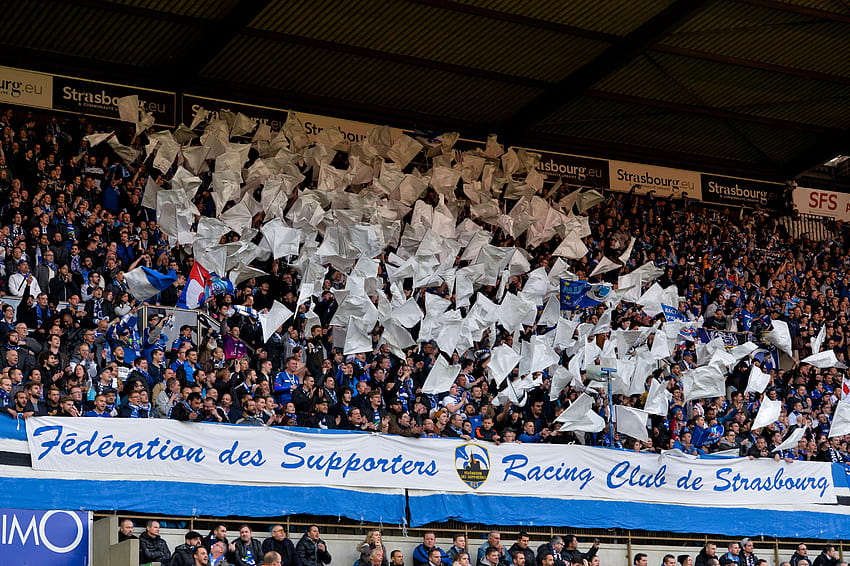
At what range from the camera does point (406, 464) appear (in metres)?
19.6

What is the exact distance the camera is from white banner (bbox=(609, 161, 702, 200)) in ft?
104

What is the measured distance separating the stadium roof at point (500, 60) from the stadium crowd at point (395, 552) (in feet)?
33.6

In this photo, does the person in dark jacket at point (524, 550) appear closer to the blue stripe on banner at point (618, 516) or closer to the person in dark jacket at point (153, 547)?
the blue stripe on banner at point (618, 516)

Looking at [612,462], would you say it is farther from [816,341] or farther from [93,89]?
[93,89]

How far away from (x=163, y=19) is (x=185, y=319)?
6.66 m

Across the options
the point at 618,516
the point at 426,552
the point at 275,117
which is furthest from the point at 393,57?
the point at 426,552

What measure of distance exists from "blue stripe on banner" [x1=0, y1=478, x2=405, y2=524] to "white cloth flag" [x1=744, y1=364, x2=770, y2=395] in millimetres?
8343

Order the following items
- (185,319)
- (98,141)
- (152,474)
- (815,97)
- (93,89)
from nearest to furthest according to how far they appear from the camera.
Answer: (152,474)
(185,319)
(98,141)
(93,89)
(815,97)

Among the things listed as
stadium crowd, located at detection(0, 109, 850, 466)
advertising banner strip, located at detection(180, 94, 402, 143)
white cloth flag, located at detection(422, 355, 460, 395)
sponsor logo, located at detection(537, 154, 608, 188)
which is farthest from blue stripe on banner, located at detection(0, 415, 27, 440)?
sponsor logo, located at detection(537, 154, 608, 188)

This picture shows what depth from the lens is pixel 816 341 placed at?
86.9ft

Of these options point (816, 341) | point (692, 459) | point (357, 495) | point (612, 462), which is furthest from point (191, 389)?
point (816, 341)

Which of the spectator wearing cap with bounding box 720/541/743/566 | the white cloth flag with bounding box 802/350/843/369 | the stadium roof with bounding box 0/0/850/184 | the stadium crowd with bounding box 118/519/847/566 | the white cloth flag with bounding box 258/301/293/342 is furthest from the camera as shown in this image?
the white cloth flag with bounding box 802/350/843/369

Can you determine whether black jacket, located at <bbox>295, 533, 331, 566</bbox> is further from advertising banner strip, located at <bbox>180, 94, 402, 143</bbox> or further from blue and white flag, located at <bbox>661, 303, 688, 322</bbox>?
advertising banner strip, located at <bbox>180, 94, 402, 143</bbox>

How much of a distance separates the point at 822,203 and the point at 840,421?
36.0ft
